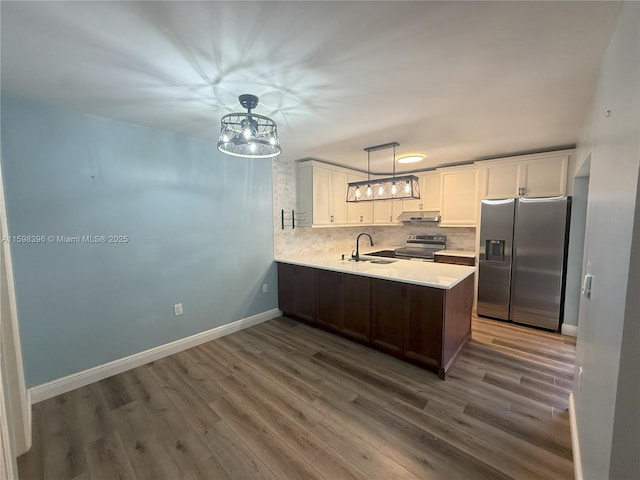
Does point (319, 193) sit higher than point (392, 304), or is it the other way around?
point (319, 193)

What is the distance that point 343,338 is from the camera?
3.10m

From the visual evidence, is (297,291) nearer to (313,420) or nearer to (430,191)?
(313,420)

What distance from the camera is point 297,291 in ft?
11.6

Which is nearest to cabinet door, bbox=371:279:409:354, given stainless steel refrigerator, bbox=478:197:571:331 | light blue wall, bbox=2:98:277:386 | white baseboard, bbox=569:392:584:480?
white baseboard, bbox=569:392:584:480

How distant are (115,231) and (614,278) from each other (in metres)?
3.30

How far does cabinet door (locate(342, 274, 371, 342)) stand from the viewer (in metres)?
2.80

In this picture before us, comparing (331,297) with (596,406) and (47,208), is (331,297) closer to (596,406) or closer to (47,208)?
(596,406)

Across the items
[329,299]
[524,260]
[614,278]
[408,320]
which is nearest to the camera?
[614,278]

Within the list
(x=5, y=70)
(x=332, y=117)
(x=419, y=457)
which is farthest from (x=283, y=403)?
(x=5, y=70)

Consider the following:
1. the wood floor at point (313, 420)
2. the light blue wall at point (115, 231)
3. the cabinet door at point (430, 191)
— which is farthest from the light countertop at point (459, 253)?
the light blue wall at point (115, 231)

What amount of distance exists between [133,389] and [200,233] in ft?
5.04

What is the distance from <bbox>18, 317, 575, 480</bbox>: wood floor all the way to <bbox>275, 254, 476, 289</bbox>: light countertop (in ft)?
2.75

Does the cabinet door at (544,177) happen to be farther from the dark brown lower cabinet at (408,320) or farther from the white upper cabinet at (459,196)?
the dark brown lower cabinet at (408,320)

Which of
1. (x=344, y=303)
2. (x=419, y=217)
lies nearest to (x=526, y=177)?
(x=419, y=217)
